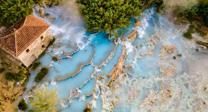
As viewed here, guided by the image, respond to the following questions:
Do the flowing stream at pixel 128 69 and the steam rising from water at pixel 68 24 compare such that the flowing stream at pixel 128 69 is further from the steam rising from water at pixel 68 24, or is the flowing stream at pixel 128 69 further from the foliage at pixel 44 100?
the foliage at pixel 44 100

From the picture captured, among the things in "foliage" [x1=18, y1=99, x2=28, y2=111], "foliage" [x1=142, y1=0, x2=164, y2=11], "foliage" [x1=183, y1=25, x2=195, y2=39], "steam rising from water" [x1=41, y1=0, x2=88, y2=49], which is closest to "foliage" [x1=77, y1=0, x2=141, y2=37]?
→ "steam rising from water" [x1=41, y1=0, x2=88, y2=49]

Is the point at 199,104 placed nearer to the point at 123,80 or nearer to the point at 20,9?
the point at 123,80

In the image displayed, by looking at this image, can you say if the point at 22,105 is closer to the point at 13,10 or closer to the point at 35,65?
the point at 35,65

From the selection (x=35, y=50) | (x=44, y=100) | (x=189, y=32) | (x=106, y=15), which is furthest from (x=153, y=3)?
(x=44, y=100)

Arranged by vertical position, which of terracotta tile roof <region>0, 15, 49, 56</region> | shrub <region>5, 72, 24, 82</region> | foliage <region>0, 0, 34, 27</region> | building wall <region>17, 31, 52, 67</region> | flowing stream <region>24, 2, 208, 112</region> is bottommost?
flowing stream <region>24, 2, 208, 112</region>

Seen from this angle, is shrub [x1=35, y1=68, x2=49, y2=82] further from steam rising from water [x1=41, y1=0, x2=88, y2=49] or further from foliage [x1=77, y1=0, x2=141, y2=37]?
foliage [x1=77, y1=0, x2=141, y2=37]

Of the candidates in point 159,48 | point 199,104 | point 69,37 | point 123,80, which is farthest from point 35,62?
point 199,104

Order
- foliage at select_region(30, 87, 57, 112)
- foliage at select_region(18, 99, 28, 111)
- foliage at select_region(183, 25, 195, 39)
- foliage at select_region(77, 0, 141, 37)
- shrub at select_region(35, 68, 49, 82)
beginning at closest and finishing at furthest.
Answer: foliage at select_region(30, 87, 57, 112)
foliage at select_region(18, 99, 28, 111)
shrub at select_region(35, 68, 49, 82)
foliage at select_region(77, 0, 141, 37)
foliage at select_region(183, 25, 195, 39)
